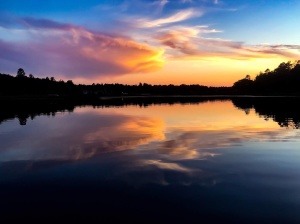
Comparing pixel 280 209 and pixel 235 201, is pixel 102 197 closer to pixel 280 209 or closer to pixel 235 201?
pixel 235 201

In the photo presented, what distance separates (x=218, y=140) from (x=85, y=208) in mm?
16928

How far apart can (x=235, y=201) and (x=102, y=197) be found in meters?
4.81

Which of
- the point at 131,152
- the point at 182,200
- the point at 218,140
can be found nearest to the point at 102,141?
the point at 131,152

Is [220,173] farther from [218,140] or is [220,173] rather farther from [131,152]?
[218,140]

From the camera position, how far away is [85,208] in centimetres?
1223

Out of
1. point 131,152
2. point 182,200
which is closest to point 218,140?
point 131,152

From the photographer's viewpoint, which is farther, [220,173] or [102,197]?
[220,173]

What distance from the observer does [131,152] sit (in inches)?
894

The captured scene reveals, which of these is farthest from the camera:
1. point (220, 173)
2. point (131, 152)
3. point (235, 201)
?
point (131, 152)

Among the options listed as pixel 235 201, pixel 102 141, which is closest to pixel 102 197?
pixel 235 201

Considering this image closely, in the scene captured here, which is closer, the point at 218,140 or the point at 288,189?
the point at 288,189

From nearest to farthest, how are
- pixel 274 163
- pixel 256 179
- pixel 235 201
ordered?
1. pixel 235 201
2. pixel 256 179
3. pixel 274 163

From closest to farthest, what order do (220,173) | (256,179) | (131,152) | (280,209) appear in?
(280,209) < (256,179) < (220,173) < (131,152)

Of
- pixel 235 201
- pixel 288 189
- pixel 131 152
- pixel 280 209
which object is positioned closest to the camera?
pixel 280 209
